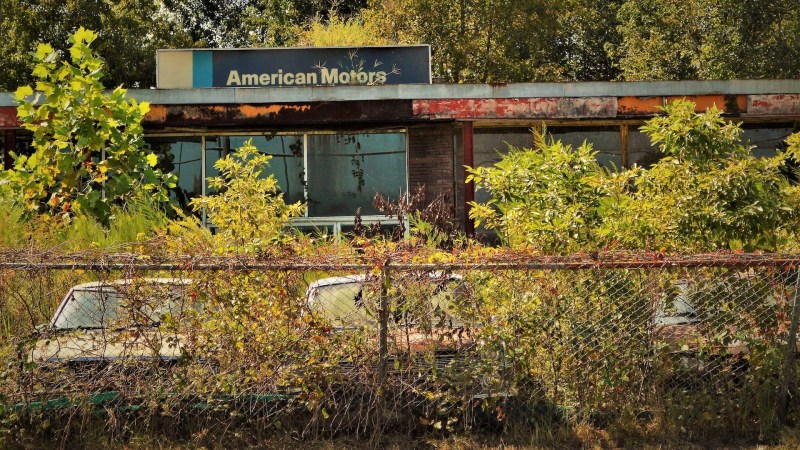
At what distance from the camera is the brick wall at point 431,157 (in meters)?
15.4

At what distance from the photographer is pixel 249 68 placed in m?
17.0

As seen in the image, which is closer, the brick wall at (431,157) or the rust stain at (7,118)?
the rust stain at (7,118)

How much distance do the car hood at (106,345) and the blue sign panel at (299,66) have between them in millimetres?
10676

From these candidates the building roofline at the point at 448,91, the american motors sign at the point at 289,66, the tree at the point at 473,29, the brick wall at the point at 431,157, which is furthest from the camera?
the tree at the point at 473,29

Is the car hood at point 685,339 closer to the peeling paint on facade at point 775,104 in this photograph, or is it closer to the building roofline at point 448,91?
the building roofline at point 448,91

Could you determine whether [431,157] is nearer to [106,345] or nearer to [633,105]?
[633,105]

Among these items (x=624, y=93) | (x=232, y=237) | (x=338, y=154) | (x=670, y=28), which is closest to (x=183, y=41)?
(x=670, y=28)

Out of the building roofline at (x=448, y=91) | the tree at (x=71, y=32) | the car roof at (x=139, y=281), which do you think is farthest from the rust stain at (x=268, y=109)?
the tree at (x=71, y=32)

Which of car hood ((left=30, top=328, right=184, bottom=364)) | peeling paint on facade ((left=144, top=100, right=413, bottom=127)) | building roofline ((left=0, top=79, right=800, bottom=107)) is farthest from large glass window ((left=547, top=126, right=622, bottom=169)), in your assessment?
car hood ((left=30, top=328, right=184, bottom=364))

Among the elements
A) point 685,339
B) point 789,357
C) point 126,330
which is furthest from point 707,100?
point 126,330

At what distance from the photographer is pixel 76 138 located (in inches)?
375

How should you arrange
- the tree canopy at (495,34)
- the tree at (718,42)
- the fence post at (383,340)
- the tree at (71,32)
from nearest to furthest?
1. the fence post at (383,340)
2. the tree at (718,42)
3. the tree canopy at (495,34)
4. the tree at (71,32)

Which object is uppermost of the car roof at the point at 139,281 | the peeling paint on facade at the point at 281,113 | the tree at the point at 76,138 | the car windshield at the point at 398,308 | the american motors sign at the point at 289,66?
the american motors sign at the point at 289,66

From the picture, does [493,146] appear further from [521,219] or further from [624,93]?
[521,219]
